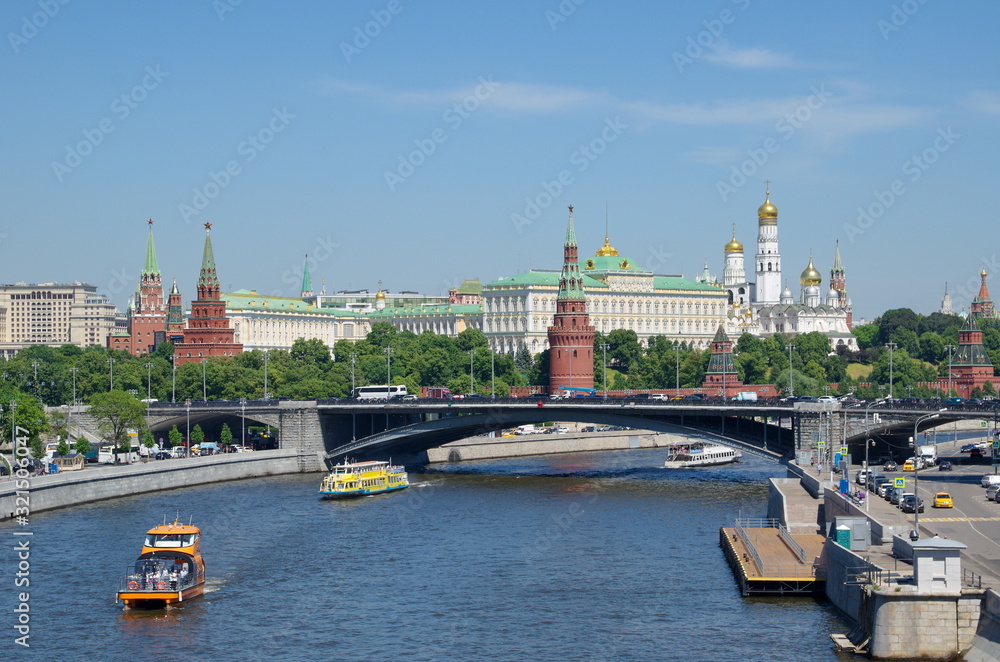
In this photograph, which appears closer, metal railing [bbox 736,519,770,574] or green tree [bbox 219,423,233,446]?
metal railing [bbox 736,519,770,574]

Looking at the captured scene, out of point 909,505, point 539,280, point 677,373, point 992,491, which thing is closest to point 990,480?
point 992,491

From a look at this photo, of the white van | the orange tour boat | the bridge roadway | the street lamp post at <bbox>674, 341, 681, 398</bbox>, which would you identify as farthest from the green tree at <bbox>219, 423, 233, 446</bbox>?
the white van

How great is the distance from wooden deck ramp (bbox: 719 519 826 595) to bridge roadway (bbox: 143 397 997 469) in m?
19.7

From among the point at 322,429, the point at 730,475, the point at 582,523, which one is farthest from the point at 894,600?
the point at 322,429

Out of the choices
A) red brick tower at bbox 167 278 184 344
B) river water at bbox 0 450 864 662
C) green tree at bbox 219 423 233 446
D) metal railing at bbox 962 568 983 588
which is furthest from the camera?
red brick tower at bbox 167 278 184 344

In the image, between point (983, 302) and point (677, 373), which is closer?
point (677, 373)

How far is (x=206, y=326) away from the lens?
162 m

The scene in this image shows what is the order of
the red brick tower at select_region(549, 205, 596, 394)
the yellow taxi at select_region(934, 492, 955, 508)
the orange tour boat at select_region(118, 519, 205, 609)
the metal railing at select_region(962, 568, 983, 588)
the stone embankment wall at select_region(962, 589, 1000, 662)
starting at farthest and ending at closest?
1. the red brick tower at select_region(549, 205, 596, 394)
2. the yellow taxi at select_region(934, 492, 955, 508)
3. the orange tour boat at select_region(118, 519, 205, 609)
4. the metal railing at select_region(962, 568, 983, 588)
5. the stone embankment wall at select_region(962, 589, 1000, 662)

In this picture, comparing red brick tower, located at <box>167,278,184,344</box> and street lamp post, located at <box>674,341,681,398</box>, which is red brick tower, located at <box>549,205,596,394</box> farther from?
red brick tower, located at <box>167,278,184,344</box>

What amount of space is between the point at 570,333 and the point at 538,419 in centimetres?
5206

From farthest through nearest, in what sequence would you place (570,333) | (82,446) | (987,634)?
1. (570,333)
2. (82,446)
3. (987,634)

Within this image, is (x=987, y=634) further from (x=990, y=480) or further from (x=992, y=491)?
(x=990, y=480)

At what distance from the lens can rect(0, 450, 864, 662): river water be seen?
44500mm

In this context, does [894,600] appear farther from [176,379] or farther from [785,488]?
[176,379]
